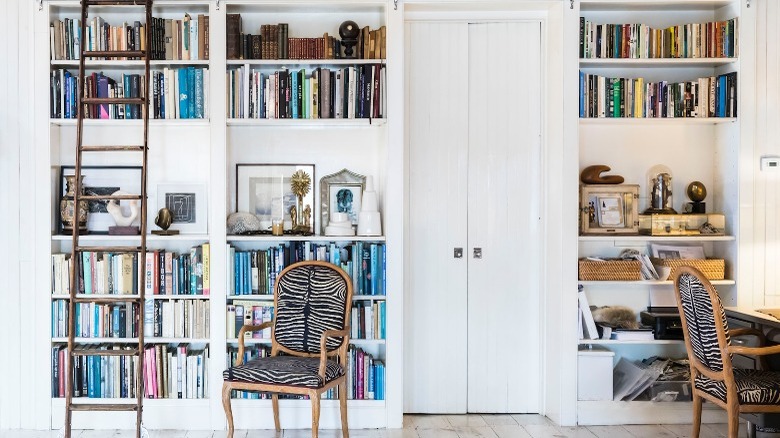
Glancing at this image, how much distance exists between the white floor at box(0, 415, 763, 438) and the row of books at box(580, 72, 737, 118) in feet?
6.01

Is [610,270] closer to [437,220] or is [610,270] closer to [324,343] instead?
[437,220]

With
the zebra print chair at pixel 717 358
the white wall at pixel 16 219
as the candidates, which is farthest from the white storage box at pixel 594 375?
the white wall at pixel 16 219

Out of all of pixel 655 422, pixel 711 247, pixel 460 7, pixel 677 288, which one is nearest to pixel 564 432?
pixel 655 422

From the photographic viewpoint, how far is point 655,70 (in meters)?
4.82

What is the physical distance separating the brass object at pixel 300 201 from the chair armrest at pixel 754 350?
7.91 feet

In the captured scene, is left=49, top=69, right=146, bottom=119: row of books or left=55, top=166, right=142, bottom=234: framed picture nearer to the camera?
left=49, top=69, right=146, bottom=119: row of books

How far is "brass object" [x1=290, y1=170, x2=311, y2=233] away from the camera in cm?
466

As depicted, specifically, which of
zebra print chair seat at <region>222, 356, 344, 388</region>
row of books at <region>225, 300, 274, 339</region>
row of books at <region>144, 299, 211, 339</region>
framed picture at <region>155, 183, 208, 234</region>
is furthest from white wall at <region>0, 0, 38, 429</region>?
zebra print chair seat at <region>222, 356, 344, 388</region>

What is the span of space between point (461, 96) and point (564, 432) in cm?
210

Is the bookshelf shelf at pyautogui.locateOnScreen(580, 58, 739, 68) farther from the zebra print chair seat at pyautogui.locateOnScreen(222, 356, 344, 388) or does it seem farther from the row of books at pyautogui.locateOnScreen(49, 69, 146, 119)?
the row of books at pyautogui.locateOnScreen(49, 69, 146, 119)

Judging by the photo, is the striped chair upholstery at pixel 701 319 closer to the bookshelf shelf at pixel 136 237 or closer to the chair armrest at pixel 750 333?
the chair armrest at pixel 750 333

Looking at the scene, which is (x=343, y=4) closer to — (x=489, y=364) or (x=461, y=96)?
(x=461, y=96)

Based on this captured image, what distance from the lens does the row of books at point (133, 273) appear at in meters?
4.50

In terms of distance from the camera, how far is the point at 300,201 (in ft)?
15.5
